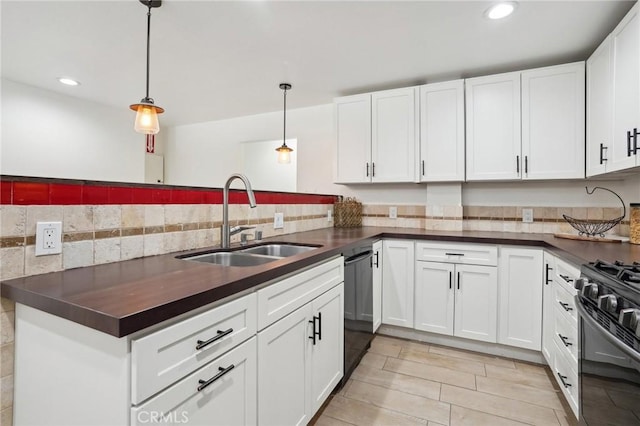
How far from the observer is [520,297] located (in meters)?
2.23

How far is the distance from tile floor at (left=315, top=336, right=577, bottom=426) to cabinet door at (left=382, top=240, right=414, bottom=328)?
0.29m

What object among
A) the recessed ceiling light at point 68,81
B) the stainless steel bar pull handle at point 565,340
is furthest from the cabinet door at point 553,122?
the recessed ceiling light at point 68,81

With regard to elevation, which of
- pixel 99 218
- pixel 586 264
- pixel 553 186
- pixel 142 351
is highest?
pixel 553 186

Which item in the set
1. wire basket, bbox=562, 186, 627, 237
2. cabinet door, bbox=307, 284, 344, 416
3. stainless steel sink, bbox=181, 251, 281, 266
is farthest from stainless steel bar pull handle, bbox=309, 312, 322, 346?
wire basket, bbox=562, 186, 627, 237

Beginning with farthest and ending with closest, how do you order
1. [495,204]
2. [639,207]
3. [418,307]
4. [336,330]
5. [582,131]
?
1. [495,204]
2. [418,307]
3. [582,131]
4. [639,207]
5. [336,330]

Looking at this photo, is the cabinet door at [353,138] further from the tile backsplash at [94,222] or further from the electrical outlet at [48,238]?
the electrical outlet at [48,238]

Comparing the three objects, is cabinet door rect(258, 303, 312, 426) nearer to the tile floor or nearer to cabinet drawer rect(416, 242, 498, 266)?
the tile floor

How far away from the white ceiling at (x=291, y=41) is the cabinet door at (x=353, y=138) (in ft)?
0.56

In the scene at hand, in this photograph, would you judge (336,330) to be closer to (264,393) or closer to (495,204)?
(264,393)

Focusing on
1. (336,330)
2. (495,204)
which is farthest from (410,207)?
(336,330)

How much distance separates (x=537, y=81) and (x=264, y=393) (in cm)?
285

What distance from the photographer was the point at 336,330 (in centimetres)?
179

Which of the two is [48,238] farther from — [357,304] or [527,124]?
[527,124]

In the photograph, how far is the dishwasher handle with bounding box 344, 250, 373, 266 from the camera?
1.95 m
